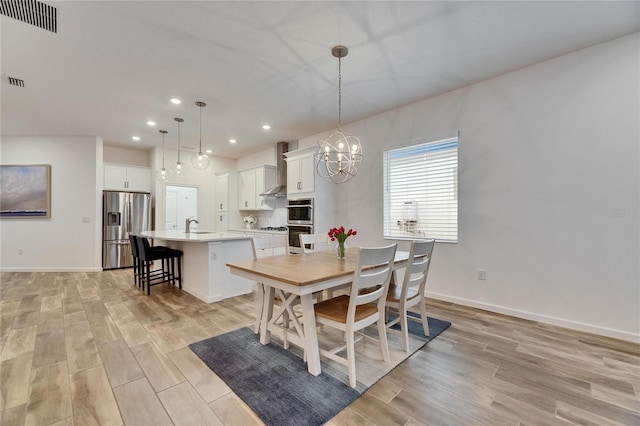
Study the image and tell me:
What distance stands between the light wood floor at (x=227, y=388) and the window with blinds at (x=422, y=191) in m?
1.19

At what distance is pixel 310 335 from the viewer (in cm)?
197

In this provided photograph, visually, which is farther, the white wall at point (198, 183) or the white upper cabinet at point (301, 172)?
the white wall at point (198, 183)

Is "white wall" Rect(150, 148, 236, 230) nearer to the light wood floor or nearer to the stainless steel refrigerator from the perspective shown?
the stainless steel refrigerator

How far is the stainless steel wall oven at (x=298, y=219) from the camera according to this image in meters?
4.83

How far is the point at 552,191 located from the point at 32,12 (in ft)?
16.2

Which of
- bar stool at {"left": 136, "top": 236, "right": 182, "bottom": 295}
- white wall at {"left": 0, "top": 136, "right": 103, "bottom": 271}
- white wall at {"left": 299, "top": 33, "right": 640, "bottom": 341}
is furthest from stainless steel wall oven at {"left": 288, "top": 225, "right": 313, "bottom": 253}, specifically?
white wall at {"left": 0, "top": 136, "right": 103, "bottom": 271}

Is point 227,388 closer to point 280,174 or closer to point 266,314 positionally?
point 266,314

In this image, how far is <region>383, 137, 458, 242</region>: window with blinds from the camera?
3668mm

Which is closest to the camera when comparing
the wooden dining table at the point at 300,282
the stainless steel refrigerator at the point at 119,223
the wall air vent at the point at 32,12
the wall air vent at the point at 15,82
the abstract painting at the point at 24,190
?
the wooden dining table at the point at 300,282

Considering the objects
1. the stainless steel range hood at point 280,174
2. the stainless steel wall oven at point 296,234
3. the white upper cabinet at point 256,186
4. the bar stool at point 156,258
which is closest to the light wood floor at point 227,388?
the bar stool at point 156,258

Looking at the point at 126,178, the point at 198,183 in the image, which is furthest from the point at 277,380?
the point at 126,178

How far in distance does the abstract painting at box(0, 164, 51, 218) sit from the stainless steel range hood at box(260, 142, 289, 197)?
4.25 metres

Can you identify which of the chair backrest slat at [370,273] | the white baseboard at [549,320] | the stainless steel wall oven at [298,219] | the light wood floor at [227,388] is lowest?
the light wood floor at [227,388]

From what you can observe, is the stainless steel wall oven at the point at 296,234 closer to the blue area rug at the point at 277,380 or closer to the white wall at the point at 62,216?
the blue area rug at the point at 277,380
